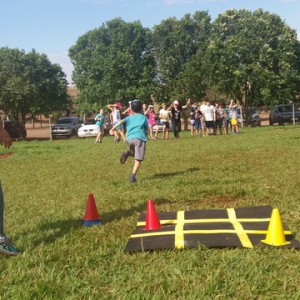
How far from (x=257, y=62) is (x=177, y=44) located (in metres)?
10.9

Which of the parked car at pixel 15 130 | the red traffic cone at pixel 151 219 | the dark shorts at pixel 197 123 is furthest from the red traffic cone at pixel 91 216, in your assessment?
the parked car at pixel 15 130

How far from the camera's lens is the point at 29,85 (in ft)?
122

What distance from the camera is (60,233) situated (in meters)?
4.77

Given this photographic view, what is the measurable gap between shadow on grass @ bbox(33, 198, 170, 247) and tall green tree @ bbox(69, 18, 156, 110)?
1448 inches

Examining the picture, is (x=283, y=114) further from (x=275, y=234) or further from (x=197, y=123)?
(x=275, y=234)

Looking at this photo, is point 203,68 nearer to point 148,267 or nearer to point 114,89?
point 114,89

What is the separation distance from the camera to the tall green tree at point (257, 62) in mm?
36188

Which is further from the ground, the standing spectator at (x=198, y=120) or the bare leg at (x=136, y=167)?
the standing spectator at (x=198, y=120)

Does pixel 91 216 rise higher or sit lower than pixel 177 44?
lower

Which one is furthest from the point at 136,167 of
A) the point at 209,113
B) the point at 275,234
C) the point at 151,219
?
the point at 209,113

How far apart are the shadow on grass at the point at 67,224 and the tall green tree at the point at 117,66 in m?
36.8

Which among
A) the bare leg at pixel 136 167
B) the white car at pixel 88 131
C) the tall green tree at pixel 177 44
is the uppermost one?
the tall green tree at pixel 177 44

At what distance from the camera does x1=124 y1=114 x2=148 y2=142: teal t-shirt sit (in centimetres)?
824

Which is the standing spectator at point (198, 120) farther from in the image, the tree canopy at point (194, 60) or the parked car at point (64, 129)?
the tree canopy at point (194, 60)
